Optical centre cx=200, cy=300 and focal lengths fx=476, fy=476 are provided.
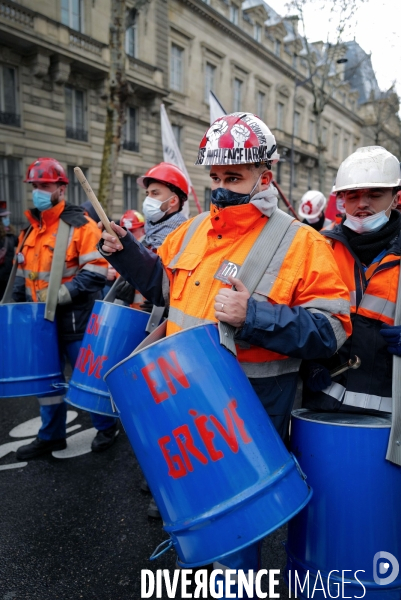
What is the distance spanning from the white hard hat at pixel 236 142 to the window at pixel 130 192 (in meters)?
18.7

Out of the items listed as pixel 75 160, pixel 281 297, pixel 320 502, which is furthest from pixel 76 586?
pixel 75 160

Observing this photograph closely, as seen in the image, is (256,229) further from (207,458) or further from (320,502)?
(320,502)

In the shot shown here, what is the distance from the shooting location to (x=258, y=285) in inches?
66.6

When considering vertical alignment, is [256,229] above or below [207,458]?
A: above

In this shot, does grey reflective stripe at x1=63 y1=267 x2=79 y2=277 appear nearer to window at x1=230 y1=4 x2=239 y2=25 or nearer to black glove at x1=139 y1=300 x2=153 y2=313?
black glove at x1=139 y1=300 x2=153 y2=313

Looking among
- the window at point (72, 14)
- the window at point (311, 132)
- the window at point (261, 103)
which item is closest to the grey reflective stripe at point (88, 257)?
the window at point (72, 14)

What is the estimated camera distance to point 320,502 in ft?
5.44

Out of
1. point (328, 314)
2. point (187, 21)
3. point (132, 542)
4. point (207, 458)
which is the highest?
point (187, 21)

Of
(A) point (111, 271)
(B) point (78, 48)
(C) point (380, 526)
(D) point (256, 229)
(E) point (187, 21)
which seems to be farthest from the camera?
(E) point (187, 21)

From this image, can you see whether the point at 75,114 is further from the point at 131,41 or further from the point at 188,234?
the point at 188,234

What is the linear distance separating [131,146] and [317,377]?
1956 cm

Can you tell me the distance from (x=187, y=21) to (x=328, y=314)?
24782 mm

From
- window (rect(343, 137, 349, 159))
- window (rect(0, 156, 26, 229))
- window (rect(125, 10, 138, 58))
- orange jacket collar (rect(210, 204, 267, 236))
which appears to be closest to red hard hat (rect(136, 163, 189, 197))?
orange jacket collar (rect(210, 204, 267, 236))

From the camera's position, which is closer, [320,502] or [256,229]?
[320,502]
